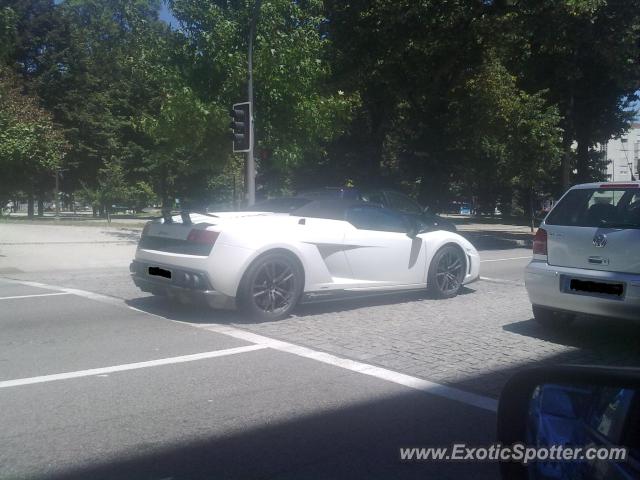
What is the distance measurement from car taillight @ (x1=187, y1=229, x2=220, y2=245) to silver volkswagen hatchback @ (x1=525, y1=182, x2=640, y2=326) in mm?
3582

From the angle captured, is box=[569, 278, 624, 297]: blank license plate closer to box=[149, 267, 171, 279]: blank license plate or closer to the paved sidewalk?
box=[149, 267, 171, 279]: blank license plate

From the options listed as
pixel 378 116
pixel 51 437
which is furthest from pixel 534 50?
pixel 51 437

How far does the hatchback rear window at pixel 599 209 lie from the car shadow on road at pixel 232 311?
108 inches

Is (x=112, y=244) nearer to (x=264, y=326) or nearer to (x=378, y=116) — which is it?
(x=264, y=326)

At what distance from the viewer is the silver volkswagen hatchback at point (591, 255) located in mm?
6039

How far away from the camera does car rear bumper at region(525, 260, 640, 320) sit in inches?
235

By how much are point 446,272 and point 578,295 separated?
3002 millimetres

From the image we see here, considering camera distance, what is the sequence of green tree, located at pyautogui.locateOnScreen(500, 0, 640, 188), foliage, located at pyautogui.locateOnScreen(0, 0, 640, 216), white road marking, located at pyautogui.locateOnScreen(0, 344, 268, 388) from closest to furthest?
white road marking, located at pyautogui.locateOnScreen(0, 344, 268, 388) < foliage, located at pyautogui.locateOnScreen(0, 0, 640, 216) < green tree, located at pyautogui.locateOnScreen(500, 0, 640, 188)

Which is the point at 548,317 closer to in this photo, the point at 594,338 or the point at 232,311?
the point at 594,338

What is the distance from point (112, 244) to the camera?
54.7 ft

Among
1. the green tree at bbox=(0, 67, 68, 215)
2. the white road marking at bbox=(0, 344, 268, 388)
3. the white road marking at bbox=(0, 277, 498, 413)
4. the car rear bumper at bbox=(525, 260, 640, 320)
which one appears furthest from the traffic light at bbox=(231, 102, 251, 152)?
the car rear bumper at bbox=(525, 260, 640, 320)

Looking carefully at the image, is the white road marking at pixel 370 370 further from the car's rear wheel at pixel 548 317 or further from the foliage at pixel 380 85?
the foliage at pixel 380 85

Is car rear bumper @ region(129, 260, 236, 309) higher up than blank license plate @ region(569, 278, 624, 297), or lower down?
lower down

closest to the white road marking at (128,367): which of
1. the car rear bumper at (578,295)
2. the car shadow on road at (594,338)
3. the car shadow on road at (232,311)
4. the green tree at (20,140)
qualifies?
the car shadow on road at (232,311)
